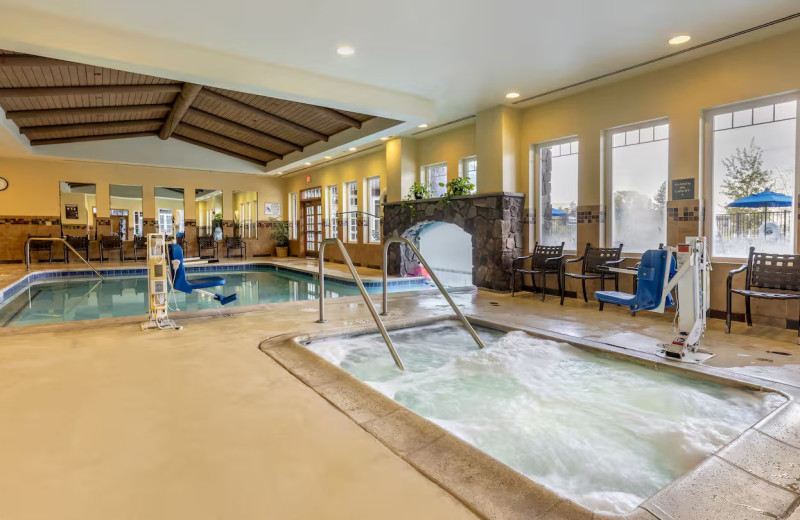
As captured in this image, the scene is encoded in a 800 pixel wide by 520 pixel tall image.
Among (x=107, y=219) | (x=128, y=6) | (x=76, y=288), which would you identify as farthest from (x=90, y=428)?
(x=107, y=219)

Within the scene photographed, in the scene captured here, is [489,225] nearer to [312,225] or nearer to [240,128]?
[240,128]

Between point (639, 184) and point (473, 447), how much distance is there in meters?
4.97

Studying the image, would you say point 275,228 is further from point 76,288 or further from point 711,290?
point 711,290

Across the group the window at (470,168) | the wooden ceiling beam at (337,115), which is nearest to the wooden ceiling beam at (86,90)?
the wooden ceiling beam at (337,115)

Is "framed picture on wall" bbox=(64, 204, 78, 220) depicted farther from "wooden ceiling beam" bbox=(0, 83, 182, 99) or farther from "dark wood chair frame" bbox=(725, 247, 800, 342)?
"dark wood chair frame" bbox=(725, 247, 800, 342)

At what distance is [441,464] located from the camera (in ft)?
5.66

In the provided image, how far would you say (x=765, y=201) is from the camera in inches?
174

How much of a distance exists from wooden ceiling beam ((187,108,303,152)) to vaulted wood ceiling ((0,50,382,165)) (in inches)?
0.9

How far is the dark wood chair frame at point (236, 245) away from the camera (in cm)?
1353

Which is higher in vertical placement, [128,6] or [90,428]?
[128,6]

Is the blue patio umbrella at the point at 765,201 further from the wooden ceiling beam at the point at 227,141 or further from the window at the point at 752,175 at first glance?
the wooden ceiling beam at the point at 227,141

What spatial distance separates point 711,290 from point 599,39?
2964mm

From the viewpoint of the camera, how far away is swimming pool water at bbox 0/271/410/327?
5.57 meters

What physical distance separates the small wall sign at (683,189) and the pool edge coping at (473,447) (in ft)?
8.42
